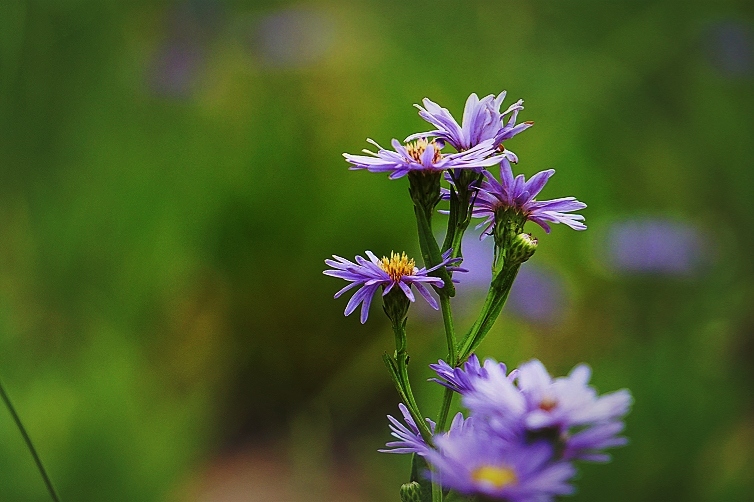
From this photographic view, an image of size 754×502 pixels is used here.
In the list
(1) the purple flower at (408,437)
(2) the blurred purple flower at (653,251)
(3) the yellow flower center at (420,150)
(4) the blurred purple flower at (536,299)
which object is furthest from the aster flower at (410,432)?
(2) the blurred purple flower at (653,251)

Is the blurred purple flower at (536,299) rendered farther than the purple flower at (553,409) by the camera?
Yes

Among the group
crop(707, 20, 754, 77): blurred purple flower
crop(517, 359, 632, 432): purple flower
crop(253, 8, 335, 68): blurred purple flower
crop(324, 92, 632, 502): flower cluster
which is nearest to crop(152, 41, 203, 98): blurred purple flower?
crop(253, 8, 335, 68): blurred purple flower

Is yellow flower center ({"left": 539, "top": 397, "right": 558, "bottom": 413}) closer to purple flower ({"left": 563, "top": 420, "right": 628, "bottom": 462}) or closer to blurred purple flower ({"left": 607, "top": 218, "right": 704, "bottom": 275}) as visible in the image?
purple flower ({"left": 563, "top": 420, "right": 628, "bottom": 462})

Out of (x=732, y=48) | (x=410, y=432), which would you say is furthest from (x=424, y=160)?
(x=732, y=48)

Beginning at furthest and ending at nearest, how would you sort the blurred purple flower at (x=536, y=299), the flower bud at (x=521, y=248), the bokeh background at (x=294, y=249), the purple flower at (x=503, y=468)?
1. the blurred purple flower at (x=536, y=299)
2. the bokeh background at (x=294, y=249)
3. the flower bud at (x=521, y=248)
4. the purple flower at (x=503, y=468)

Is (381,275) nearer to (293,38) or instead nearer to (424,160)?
(424,160)

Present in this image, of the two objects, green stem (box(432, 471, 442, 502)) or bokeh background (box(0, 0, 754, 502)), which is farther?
bokeh background (box(0, 0, 754, 502))

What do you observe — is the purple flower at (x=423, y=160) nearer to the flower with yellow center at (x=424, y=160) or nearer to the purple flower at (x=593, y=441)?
the flower with yellow center at (x=424, y=160)
